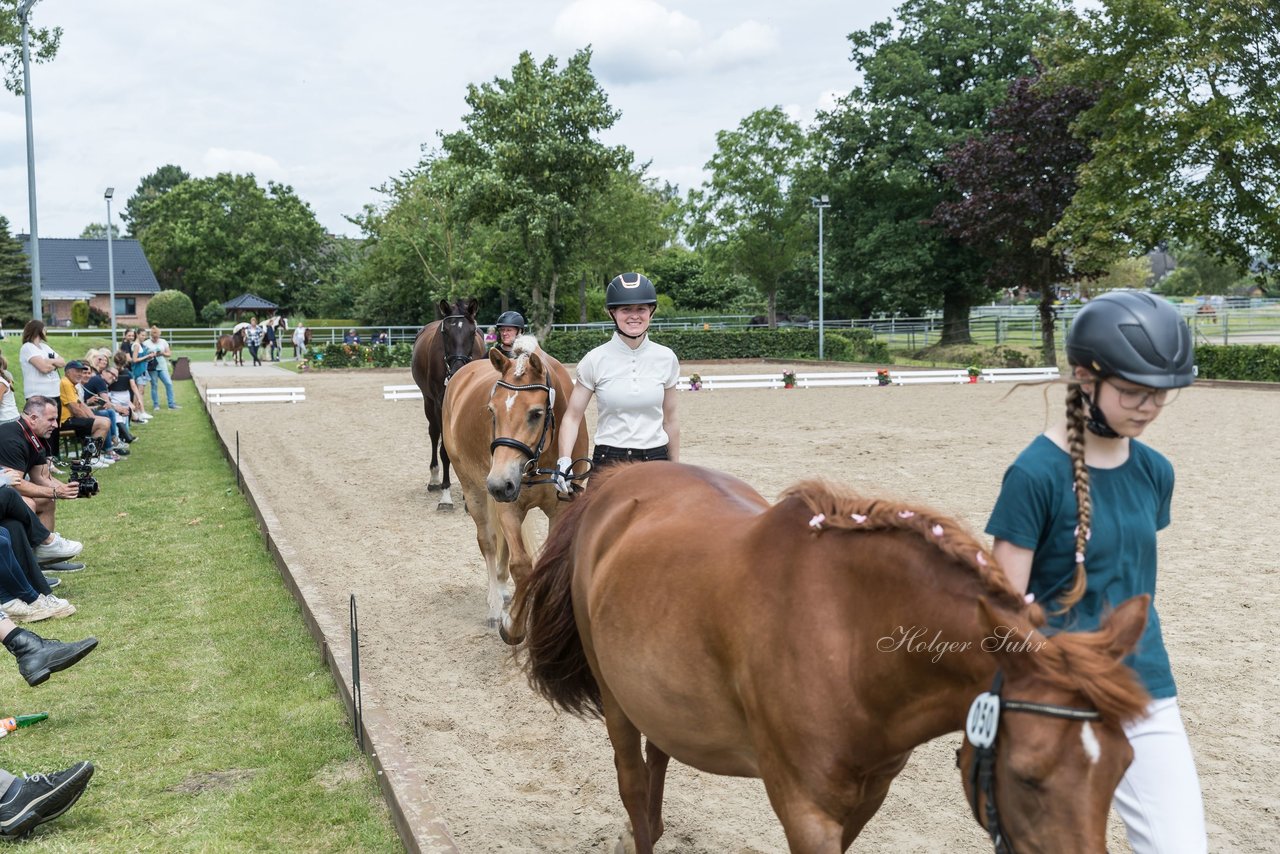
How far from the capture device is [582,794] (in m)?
4.55

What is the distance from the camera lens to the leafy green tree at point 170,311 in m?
59.6

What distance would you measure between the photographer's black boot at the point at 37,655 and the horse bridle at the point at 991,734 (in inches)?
186

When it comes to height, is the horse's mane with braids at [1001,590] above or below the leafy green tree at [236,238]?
below

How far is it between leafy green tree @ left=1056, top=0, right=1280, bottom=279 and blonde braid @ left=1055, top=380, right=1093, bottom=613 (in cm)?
2766

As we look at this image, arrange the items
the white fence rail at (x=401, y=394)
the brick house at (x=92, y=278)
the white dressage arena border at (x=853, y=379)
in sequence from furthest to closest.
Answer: the brick house at (x=92, y=278), the white dressage arena border at (x=853, y=379), the white fence rail at (x=401, y=394)

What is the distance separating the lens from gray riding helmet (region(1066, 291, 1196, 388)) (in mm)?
2273

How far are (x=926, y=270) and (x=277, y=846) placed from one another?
4078 centimetres

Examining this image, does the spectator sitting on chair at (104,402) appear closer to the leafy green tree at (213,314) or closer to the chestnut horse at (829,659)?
the chestnut horse at (829,659)

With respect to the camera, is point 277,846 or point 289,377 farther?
point 289,377

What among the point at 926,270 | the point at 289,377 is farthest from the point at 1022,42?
the point at 289,377

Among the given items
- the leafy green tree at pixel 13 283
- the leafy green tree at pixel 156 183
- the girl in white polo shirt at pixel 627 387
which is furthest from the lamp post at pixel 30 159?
the leafy green tree at pixel 156 183

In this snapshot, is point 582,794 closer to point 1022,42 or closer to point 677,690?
point 677,690

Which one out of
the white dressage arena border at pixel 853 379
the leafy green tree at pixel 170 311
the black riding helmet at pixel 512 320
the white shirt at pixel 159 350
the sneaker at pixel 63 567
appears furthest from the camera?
the leafy green tree at pixel 170 311

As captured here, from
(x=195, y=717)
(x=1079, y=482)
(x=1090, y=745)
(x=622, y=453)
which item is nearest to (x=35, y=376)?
(x=195, y=717)
